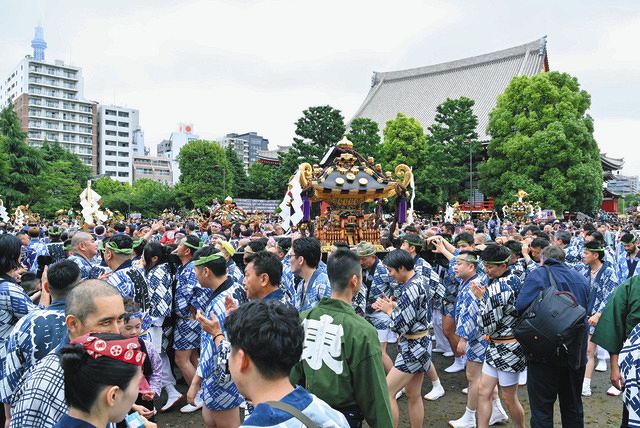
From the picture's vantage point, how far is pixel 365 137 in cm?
3306

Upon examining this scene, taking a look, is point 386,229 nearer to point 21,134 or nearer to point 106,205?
point 21,134

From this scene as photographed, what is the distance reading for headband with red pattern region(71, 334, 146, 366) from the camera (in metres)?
1.72

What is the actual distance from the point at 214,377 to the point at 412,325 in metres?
1.86

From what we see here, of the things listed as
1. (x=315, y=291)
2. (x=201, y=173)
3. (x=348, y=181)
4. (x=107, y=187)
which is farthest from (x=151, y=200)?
(x=315, y=291)

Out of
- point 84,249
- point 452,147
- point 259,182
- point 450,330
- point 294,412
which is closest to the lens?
point 294,412

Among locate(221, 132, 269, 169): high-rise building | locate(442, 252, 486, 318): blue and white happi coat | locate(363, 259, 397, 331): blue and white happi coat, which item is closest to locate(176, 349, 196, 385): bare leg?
locate(363, 259, 397, 331): blue and white happi coat

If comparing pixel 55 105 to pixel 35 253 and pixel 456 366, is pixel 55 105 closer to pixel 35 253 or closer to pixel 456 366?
pixel 35 253

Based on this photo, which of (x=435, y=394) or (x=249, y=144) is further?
(x=249, y=144)

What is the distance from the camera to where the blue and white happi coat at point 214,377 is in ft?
10.6

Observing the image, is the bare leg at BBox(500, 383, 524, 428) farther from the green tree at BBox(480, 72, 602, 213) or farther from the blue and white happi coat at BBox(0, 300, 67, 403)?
the green tree at BBox(480, 72, 602, 213)

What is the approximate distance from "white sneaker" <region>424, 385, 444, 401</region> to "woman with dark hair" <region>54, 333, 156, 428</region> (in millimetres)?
4562

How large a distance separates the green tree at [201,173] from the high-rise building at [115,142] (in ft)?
116

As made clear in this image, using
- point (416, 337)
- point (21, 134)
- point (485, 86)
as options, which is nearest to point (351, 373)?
point (416, 337)

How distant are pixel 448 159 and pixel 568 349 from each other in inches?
1128
